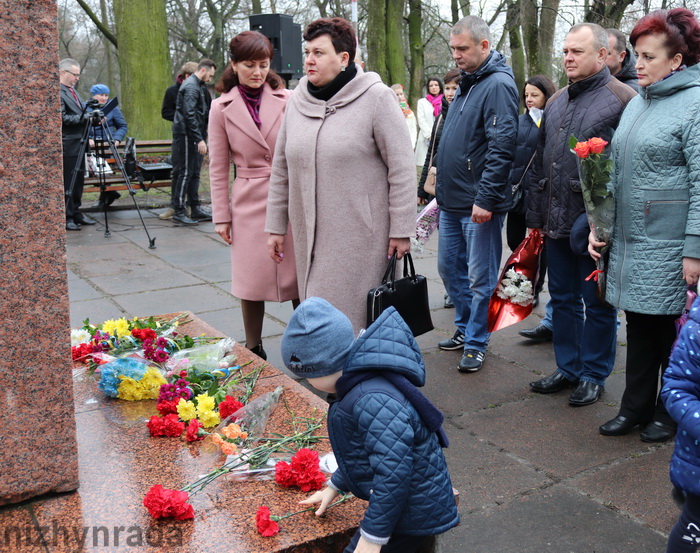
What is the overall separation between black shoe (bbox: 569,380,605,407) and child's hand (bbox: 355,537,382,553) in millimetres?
2613

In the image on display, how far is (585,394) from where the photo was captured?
4566 millimetres

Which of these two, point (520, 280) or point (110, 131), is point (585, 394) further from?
point (110, 131)

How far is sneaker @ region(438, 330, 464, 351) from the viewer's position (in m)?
5.61

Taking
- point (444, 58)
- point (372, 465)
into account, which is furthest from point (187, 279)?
point (444, 58)

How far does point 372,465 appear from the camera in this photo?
2201 mm

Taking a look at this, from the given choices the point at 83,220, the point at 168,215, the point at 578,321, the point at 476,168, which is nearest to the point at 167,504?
the point at 578,321

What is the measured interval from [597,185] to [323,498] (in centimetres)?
216

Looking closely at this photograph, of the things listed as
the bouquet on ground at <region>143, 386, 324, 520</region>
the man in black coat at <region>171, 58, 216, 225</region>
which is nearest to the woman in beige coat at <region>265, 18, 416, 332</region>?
the bouquet on ground at <region>143, 386, 324, 520</region>

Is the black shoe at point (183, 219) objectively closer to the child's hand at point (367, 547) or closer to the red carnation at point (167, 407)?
the red carnation at point (167, 407)

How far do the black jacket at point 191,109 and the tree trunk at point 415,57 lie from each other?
9.84 metres

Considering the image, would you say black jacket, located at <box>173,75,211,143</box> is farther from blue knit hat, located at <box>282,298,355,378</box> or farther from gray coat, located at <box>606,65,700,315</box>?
blue knit hat, located at <box>282,298,355,378</box>

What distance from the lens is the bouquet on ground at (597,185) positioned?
12.7 feet

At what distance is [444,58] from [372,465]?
34.6 metres

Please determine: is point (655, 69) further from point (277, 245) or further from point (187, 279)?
point (187, 279)
